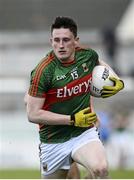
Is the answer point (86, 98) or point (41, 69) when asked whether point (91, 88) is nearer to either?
point (86, 98)

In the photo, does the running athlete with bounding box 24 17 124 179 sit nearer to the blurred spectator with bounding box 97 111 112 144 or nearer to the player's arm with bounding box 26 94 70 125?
Answer: the player's arm with bounding box 26 94 70 125

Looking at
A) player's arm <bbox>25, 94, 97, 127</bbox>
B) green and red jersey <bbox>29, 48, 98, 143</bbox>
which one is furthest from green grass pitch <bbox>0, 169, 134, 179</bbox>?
player's arm <bbox>25, 94, 97, 127</bbox>

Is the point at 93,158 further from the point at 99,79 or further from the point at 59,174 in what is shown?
the point at 99,79

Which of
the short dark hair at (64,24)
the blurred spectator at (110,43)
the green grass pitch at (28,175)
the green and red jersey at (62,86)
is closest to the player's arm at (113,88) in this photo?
the green and red jersey at (62,86)

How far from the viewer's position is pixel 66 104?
7824 millimetres

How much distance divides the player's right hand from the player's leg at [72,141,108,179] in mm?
241

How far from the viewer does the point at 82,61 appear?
790 cm

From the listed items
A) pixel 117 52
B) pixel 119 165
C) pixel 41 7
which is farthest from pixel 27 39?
pixel 119 165

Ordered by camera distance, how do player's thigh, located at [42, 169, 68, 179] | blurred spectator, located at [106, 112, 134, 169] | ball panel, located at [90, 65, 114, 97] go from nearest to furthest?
ball panel, located at [90, 65, 114, 97], player's thigh, located at [42, 169, 68, 179], blurred spectator, located at [106, 112, 134, 169]

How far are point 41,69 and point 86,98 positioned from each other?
0.63 m

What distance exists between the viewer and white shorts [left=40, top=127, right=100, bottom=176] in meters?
7.84

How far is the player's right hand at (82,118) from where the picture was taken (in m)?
7.60

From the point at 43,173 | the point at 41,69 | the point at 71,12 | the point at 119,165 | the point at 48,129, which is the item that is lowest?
the point at 119,165

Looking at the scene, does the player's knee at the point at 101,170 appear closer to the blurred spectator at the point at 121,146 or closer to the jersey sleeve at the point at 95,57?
the jersey sleeve at the point at 95,57
